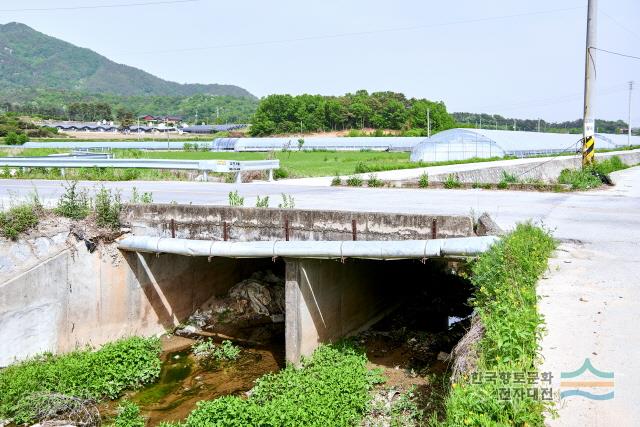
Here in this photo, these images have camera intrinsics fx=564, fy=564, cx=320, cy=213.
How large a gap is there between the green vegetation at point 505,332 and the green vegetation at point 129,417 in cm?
540

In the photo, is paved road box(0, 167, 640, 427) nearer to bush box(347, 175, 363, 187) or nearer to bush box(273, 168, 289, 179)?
bush box(347, 175, 363, 187)

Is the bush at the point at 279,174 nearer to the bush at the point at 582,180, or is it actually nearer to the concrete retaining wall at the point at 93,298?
the concrete retaining wall at the point at 93,298

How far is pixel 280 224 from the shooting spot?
34.6ft

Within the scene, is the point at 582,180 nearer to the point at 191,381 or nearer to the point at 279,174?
the point at 279,174

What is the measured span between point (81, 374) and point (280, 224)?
430 centimetres

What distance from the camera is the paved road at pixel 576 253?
16.0 feet

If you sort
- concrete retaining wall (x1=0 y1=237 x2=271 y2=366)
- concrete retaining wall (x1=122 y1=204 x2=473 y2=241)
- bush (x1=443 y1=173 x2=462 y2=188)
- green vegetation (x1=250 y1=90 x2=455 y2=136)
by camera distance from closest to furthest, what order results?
concrete retaining wall (x1=122 y1=204 x2=473 y2=241) → concrete retaining wall (x1=0 y1=237 x2=271 y2=366) → bush (x1=443 y1=173 x2=462 y2=188) → green vegetation (x1=250 y1=90 x2=455 y2=136)

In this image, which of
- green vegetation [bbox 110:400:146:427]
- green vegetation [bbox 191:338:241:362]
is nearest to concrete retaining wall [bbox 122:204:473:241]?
green vegetation [bbox 191:338:241:362]

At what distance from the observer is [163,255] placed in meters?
12.3

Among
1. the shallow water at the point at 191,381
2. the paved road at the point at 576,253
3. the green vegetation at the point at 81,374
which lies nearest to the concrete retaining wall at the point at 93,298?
the green vegetation at the point at 81,374

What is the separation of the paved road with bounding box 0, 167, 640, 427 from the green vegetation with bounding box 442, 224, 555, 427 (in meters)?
0.30

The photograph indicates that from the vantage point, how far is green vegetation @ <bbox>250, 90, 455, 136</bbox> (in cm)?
9881

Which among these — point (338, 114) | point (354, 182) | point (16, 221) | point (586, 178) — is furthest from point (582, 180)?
point (338, 114)

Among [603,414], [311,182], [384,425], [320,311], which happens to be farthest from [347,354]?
[311,182]
